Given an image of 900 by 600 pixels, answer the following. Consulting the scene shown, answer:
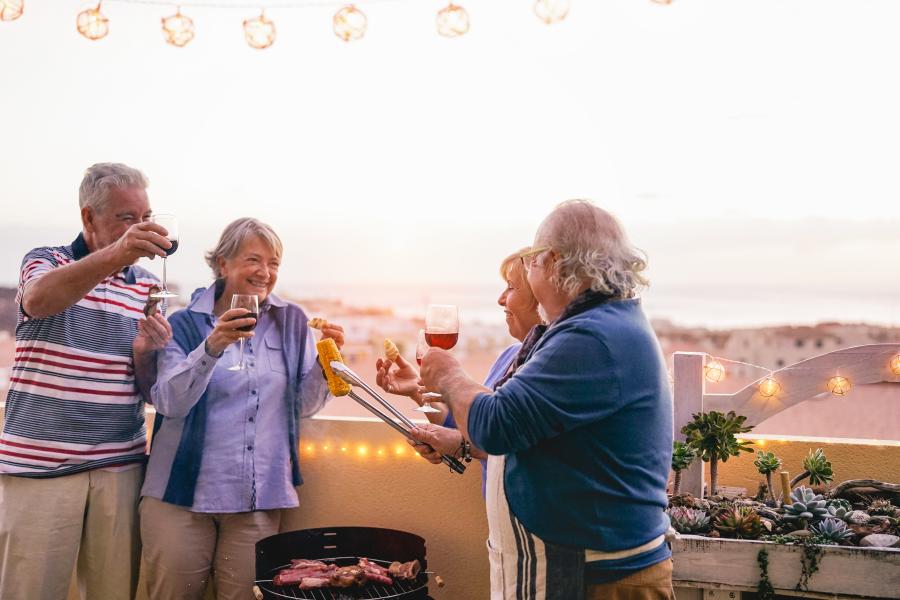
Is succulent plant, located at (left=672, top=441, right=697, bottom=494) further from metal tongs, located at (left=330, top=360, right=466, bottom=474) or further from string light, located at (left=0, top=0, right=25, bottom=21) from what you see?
string light, located at (left=0, top=0, right=25, bottom=21)

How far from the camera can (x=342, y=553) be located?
3.09m

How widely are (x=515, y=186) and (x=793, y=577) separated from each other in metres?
3.72

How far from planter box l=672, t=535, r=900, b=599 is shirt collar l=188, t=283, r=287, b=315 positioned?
1544 millimetres

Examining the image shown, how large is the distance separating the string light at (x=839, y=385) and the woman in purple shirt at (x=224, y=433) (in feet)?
5.48

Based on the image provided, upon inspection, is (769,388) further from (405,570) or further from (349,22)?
(349,22)

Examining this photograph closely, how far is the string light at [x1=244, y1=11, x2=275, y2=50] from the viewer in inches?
150

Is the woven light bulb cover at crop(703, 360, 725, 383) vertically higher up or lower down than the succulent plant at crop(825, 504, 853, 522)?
higher up

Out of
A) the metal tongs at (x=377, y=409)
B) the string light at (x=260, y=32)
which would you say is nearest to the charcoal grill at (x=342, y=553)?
the metal tongs at (x=377, y=409)

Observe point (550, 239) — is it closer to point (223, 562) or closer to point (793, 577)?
point (793, 577)

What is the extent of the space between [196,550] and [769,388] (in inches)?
78.7

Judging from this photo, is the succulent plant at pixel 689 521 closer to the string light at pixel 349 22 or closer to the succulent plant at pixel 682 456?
the succulent plant at pixel 682 456

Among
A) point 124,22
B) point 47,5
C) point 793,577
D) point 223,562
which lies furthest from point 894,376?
point 47,5

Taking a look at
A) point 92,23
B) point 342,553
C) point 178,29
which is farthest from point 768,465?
point 92,23

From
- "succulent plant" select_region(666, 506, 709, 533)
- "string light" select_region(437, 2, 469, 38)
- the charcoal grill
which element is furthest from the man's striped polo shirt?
"succulent plant" select_region(666, 506, 709, 533)
